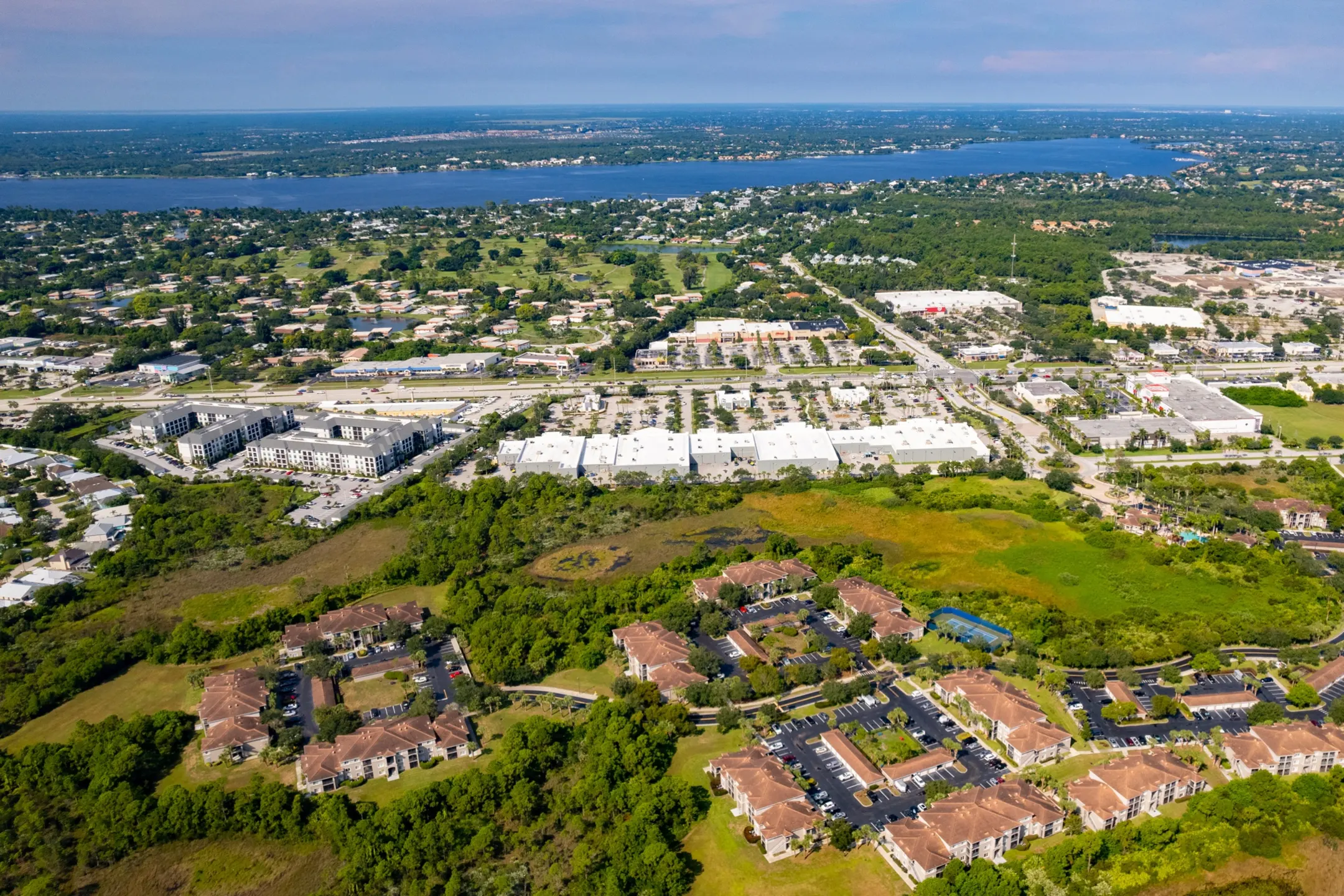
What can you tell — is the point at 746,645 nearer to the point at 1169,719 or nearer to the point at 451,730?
the point at 451,730

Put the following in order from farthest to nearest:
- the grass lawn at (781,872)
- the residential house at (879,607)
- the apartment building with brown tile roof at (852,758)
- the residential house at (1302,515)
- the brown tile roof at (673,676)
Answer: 1. the residential house at (1302,515)
2. the residential house at (879,607)
3. the brown tile roof at (673,676)
4. the apartment building with brown tile roof at (852,758)
5. the grass lawn at (781,872)

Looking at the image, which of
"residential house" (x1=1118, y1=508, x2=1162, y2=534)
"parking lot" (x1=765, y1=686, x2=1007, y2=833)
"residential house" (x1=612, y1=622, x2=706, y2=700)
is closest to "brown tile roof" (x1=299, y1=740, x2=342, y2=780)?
"residential house" (x1=612, y1=622, x2=706, y2=700)

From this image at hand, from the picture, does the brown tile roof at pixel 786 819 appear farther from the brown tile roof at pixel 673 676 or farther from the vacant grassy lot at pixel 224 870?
the vacant grassy lot at pixel 224 870

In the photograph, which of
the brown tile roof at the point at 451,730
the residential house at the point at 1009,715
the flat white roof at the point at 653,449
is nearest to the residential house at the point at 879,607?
the residential house at the point at 1009,715

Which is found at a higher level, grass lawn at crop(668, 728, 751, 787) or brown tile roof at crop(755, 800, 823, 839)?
brown tile roof at crop(755, 800, 823, 839)

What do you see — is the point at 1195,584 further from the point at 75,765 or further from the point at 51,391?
the point at 51,391

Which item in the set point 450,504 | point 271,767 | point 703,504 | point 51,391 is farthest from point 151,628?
point 51,391

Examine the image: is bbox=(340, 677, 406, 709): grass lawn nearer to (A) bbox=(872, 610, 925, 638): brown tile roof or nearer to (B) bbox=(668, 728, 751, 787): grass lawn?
(B) bbox=(668, 728, 751, 787): grass lawn
